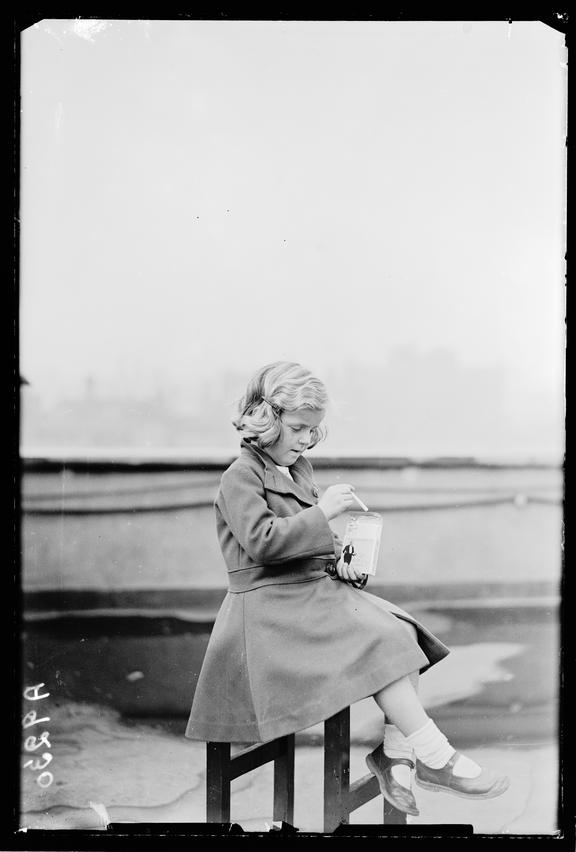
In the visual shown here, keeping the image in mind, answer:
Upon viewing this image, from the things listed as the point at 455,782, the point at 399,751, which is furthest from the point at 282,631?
the point at 455,782

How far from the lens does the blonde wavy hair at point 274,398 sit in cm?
273

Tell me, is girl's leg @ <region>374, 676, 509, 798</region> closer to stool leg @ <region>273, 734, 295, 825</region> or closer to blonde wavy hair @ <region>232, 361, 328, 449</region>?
stool leg @ <region>273, 734, 295, 825</region>

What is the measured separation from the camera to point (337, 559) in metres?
2.83

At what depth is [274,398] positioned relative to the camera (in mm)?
2750

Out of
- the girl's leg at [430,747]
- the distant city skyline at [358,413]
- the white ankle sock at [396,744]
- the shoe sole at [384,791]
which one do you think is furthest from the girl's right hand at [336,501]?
the shoe sole at [384,791]

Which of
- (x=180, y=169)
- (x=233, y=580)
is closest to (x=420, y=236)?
(x=180, y=169)

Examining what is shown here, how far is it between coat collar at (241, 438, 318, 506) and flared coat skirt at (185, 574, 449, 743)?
26 centimetres

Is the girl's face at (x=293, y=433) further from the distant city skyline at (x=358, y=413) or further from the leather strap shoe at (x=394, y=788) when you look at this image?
the leather strap shoe at (x=394, y=788)

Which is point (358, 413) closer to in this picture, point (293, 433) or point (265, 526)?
point (293, 433)

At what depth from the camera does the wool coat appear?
8.63 feet

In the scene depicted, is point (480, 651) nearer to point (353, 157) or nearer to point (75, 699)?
point (75, 699)

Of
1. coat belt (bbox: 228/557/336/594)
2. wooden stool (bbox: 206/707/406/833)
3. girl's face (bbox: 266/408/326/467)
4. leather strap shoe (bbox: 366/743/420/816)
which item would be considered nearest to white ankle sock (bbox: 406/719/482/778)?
leather strap shoe (bbox: 366/743/420/816)

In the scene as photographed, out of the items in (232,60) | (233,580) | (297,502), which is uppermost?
(232,60)

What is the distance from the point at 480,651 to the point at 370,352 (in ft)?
3.48
